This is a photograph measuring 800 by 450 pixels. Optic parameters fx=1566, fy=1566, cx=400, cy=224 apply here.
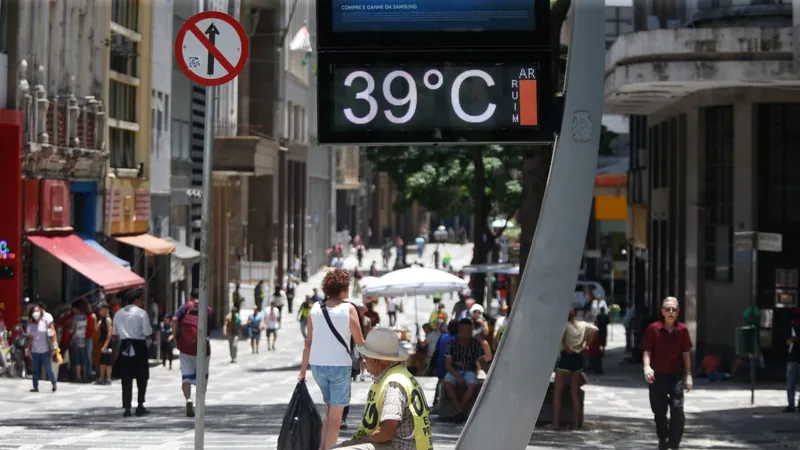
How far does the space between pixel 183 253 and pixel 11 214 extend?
15.1 m

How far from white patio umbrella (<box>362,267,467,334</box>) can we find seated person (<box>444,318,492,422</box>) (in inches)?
548

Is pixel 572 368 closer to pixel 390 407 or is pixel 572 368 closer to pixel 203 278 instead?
pixel 203 278

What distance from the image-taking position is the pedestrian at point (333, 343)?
12.7m

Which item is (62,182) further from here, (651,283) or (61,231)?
(651,283)

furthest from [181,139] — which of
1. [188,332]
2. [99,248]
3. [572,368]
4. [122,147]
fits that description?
[572,368]

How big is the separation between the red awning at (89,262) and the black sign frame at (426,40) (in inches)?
863

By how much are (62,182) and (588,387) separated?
39.8 ft

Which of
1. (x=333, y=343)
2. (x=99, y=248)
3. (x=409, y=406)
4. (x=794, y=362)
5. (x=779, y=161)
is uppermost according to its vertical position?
(x=779, y=161)

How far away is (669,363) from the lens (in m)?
15.5

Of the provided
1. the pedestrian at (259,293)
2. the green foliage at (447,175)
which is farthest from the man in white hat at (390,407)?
the pedestrian at (259,293)

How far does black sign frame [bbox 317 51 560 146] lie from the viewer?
9.88m

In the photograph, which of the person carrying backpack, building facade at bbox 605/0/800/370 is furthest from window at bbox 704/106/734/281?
the person carrying backpack

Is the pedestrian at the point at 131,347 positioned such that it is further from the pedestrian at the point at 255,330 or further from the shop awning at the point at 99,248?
the pedestrian at the point at 255,330

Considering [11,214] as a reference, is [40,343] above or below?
below
